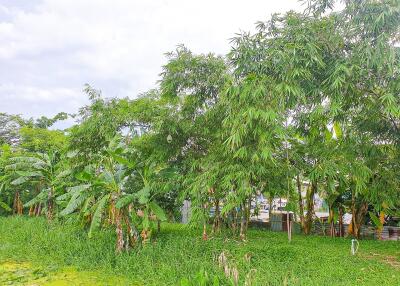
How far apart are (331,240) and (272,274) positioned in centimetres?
524

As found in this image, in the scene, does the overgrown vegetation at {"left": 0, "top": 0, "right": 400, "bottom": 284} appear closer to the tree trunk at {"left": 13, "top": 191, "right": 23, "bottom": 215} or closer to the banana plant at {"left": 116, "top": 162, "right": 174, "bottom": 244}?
the banana plant at {"left": 116, "top": 162, "right": 174, "bottom": 244}

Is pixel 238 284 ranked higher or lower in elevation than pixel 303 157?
lower

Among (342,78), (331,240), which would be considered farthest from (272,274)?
(331,240)

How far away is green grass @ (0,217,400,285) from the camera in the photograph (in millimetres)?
5512

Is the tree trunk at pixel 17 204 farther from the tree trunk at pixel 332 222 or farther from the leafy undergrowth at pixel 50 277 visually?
the tree trunk at pixel 332 222

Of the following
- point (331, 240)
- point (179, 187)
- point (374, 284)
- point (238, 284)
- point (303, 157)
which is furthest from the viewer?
point (331, 240)

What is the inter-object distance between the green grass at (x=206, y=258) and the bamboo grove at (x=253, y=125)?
0.63 metres

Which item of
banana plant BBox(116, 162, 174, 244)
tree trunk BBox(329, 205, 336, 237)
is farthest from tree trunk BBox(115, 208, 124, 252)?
tree trunk BBox(329, 205, 336, 237)

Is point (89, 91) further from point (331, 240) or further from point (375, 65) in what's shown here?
point (331, 240)

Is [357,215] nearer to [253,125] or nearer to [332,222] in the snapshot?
[332,222]

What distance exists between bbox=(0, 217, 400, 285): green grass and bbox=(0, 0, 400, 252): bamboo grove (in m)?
0.63

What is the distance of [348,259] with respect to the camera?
22.9 ft

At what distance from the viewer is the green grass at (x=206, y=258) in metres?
5.51

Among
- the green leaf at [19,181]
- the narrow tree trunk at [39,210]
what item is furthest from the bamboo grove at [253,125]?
the narrow tree trunk at [39,210]
